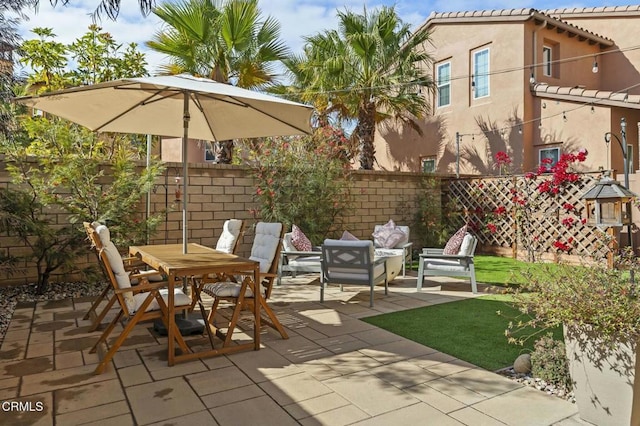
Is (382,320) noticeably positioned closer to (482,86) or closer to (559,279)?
(559,279)

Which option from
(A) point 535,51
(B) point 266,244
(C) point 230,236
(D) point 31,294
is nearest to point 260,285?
(B) point 266,244

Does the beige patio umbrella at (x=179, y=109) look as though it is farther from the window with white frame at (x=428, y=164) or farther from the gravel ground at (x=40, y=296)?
the window with white frame at (x=428, y=164)

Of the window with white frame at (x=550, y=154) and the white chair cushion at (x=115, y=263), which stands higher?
the window with white frame at (x=550, y=154)

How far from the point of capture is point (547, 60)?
1221 cm

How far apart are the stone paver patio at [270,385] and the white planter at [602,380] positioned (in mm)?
149

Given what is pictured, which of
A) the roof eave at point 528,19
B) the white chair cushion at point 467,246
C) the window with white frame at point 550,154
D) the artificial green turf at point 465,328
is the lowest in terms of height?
the artificial green turf at point 465,328

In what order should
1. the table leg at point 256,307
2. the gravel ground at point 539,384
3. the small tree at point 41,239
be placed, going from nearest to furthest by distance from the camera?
the gravel ground at point 539,384 < the table leg at point 256,307 < the small tree at point 41,239

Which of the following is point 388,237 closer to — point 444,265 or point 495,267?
point 444,265

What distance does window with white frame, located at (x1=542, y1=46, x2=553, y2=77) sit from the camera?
1202 centimetres

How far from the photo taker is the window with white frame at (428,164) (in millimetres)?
13751

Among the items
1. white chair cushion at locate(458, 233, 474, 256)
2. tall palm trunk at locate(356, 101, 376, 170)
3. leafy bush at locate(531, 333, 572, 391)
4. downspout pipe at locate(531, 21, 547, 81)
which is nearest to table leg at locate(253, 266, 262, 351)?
leafy bush at locate(531, 333, 572, 391)

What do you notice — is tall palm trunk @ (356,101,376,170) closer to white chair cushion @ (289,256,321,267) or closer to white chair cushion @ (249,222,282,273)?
white chair cushion @ (289,256,321,267)

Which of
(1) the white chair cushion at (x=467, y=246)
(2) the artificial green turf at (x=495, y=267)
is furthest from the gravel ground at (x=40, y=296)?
(2) the artificial green turf at (x=495, y=267)

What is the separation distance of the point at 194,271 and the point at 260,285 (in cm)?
88
